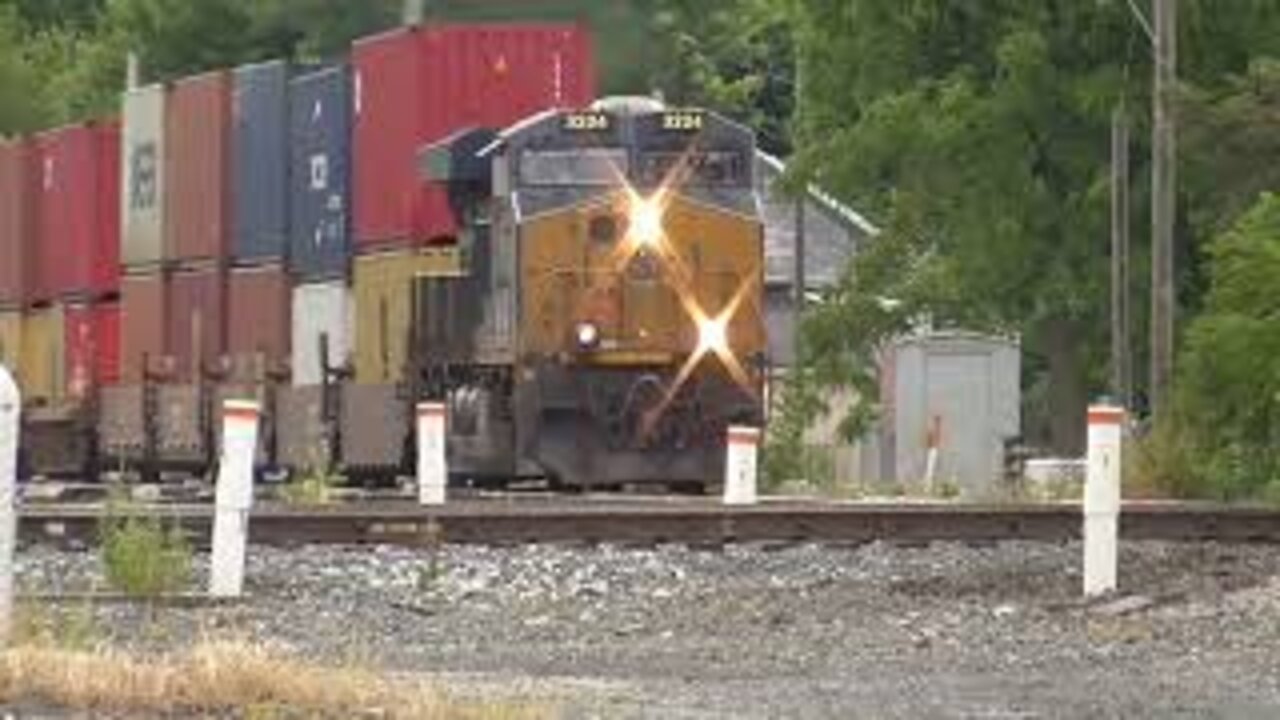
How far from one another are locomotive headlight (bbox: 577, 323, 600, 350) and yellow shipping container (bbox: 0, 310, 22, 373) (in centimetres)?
1402

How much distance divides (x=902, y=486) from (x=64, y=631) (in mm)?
22540

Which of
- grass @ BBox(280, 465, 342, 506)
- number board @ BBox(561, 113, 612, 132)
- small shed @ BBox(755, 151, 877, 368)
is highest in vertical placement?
small shed @ BBox(755, 151, 877, 368)

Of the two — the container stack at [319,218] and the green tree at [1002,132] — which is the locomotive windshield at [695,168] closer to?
the container stack at [319,218]

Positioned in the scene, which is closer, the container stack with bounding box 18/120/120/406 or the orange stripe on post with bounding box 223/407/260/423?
the orange stripe on post with bounding box 223/407/260/423

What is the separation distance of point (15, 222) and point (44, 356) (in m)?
2.10

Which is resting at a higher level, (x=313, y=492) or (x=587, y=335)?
(x=587, y=335)

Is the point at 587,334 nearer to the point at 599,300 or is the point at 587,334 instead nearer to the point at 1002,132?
the point at 599,300

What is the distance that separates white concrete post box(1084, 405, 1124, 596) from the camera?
16.2m

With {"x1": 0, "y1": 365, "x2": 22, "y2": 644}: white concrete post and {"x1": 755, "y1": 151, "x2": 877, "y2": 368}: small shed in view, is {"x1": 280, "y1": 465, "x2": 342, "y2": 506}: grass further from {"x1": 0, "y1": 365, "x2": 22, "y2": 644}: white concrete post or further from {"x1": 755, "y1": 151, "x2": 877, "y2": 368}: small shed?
{"x1": 755, "y1": 151, "x2": 877, "y2": 368}: small shed

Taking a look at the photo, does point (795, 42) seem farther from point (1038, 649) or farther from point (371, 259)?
point (1038, 649)

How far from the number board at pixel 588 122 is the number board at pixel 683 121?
0.60m

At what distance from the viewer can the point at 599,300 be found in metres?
27.5

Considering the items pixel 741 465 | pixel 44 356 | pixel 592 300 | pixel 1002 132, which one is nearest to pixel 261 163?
pixel 592 300

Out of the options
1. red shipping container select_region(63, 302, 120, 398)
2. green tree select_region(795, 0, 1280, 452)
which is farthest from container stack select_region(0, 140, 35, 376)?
green tree select_region(795, 0, 1280, 452)
